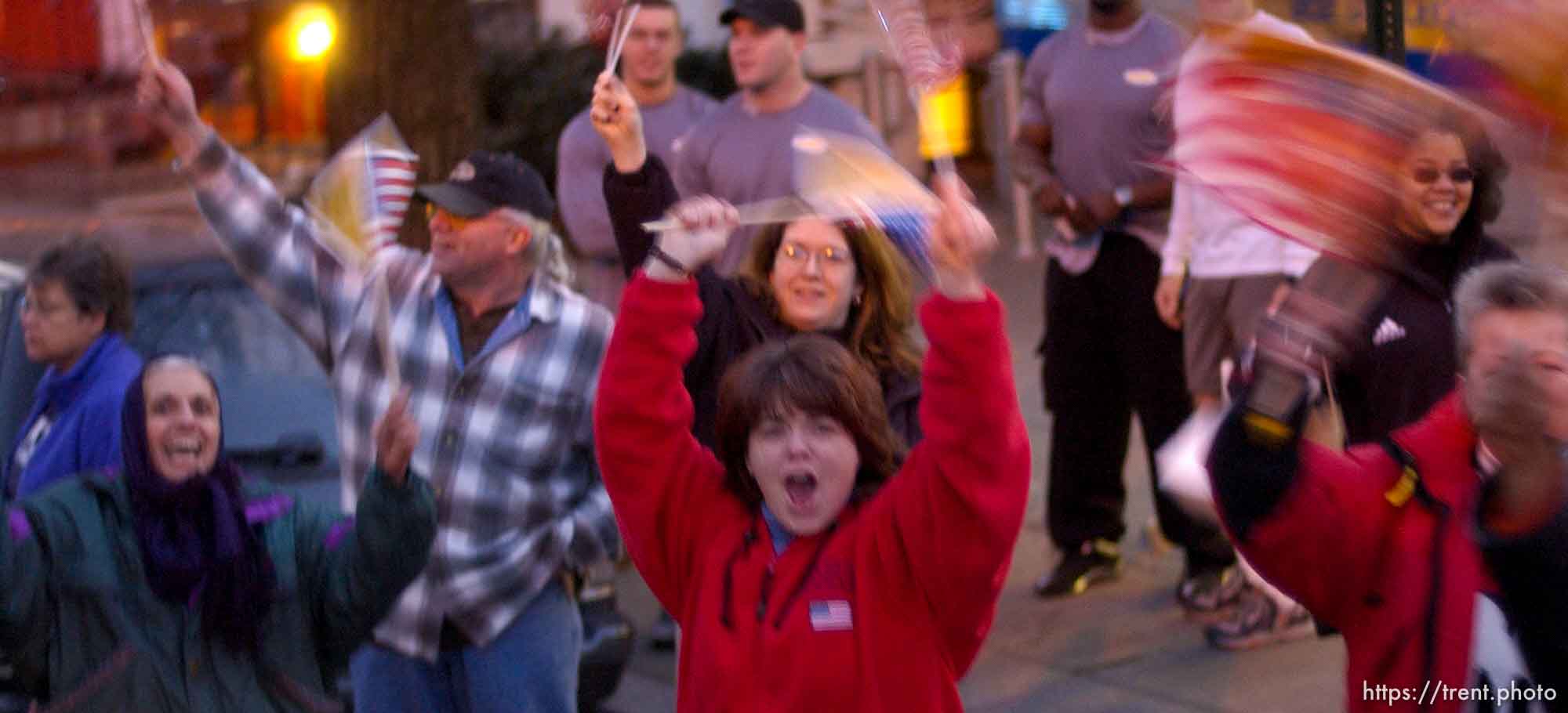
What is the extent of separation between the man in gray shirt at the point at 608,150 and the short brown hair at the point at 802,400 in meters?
3.93

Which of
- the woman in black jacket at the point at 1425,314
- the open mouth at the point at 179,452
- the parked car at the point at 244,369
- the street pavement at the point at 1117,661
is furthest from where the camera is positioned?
the street pavement at the point at 1117,661

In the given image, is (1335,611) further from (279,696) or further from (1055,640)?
(1055,640)

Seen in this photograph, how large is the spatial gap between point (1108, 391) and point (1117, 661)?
105cm

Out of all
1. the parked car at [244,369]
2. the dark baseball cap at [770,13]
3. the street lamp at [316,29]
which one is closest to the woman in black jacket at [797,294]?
the parked car at [244,369]

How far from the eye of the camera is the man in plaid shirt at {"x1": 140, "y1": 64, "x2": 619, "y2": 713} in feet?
14.7

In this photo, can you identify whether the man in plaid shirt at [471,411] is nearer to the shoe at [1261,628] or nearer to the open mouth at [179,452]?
the open mouth at [179,452]

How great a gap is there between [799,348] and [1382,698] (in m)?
1.07

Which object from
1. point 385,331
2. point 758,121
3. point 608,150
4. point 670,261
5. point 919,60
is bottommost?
point 608,150

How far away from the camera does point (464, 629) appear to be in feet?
14.7

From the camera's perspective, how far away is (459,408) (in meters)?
4.54

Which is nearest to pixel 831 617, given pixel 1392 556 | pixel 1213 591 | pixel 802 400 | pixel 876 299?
pixel 802 400

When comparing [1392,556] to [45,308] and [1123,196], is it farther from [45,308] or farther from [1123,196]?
[1123,196]

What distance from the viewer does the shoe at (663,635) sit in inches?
281

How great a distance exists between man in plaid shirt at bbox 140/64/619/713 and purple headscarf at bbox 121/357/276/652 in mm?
716
